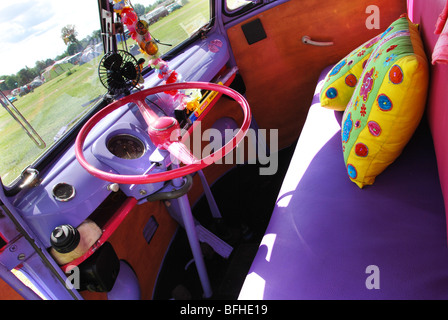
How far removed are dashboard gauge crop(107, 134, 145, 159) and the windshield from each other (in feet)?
0.81

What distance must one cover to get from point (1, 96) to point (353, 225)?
1.33 meters

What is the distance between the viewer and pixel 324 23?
2.28 metres

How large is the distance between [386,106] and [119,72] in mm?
1136

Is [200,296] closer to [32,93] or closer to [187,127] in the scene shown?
[187,127]

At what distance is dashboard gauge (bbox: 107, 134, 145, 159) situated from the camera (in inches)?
55.2

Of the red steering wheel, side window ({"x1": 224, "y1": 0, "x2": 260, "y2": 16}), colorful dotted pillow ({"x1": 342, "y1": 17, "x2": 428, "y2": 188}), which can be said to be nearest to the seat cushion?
colorful dotted pillow ({"x1": 342, "y1": 17, "x2": 428, "y2": 188})

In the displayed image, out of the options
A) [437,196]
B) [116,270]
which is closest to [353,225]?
[437,196]

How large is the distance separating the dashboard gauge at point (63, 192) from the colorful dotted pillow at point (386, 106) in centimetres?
106

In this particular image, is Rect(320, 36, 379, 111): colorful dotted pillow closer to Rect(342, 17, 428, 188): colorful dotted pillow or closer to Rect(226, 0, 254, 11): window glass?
Rect(342, 17, 428, 188): colorful dotted pillow

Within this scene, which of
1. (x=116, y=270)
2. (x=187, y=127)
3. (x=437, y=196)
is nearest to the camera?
(x=437, y=196)

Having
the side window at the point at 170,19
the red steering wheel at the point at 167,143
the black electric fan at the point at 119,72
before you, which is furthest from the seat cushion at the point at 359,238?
the side window at the point at 170,19

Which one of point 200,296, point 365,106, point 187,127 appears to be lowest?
point 200,296

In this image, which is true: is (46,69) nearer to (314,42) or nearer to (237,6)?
(237,6)

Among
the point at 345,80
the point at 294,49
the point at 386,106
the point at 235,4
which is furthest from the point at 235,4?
the point at 386,106
